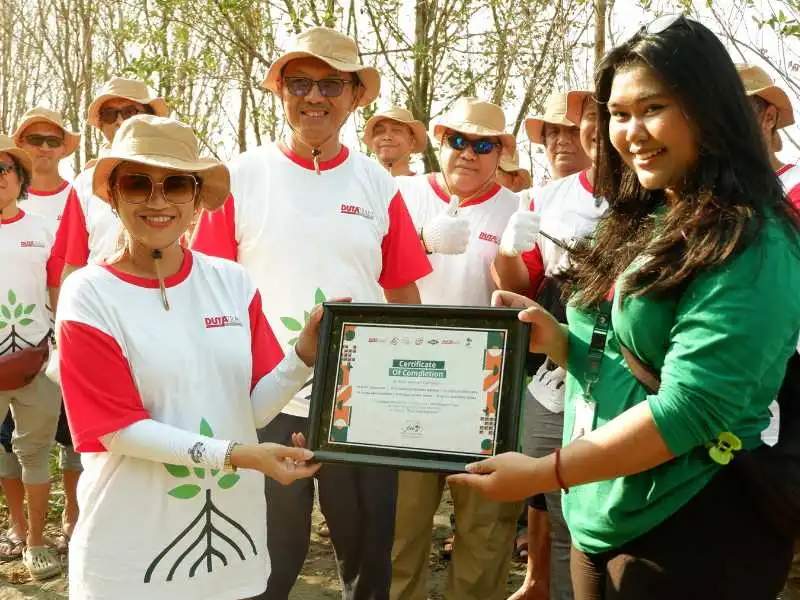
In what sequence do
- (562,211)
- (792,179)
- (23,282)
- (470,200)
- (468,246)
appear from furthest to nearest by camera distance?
(23,282)
(470,200)
(468,246)
(562,211)
(792,179)

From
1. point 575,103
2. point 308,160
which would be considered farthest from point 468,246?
point 308,160

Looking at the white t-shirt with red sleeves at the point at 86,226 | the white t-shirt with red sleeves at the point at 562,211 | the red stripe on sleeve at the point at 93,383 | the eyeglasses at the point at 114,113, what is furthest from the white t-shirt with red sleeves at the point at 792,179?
the eyeglasses at the point at 114,113

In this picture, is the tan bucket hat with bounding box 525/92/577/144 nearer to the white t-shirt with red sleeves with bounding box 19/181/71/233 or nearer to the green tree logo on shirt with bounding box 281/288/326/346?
the green tree logo on shirt with bounding box 281/288/326/346

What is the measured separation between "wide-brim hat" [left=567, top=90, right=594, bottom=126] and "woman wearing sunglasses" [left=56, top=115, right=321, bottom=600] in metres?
2.08

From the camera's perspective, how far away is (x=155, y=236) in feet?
8.39

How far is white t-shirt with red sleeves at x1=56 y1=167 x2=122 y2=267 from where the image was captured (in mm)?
4559

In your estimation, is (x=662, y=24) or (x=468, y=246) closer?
(x=662, y=24)

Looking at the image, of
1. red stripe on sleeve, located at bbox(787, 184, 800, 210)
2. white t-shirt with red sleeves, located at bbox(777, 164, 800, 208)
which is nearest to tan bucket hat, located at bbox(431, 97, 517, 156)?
white t-shirt with red sleeves, located at bbox(777, 164, 800, 208)

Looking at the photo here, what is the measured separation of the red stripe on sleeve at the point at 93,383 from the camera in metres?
2.37

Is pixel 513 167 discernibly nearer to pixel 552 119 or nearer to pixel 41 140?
pixel 552 119

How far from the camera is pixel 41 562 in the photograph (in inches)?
198

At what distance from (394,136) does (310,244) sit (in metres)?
3.29

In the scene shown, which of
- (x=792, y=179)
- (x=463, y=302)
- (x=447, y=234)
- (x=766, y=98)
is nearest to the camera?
(x=792, y=179)

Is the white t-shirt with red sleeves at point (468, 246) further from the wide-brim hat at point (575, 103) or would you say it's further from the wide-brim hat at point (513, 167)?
the wide-brim hat at point (513, 167)
